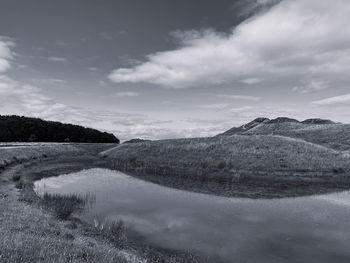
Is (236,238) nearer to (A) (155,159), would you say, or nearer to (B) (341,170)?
(B) (341,170)

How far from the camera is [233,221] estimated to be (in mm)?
20969

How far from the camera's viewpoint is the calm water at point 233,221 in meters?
15.8

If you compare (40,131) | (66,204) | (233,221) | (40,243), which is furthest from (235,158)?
(40,131)

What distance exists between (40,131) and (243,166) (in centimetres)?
10632

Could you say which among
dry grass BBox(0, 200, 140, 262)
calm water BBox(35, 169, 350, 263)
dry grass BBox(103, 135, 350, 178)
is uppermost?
dry grass BBox(103, 135, 350, 178)

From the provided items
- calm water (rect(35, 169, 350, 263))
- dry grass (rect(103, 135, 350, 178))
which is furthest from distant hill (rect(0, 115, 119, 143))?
calm water (rect(35, 169, 350, 263))

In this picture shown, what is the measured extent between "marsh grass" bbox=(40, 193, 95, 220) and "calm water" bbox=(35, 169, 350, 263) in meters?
0.96

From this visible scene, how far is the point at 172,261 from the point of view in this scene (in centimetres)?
1376

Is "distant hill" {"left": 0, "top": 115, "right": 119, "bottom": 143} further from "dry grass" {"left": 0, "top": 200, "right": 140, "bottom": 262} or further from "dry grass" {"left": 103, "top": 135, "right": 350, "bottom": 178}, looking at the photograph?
"dry grass" {"left": 0, "top": 200, "right": 140, "bottom": 262}

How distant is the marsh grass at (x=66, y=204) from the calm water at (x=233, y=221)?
961 mm

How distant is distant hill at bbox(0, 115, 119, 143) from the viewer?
124 meters

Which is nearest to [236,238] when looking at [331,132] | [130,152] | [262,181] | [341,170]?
[262,181]

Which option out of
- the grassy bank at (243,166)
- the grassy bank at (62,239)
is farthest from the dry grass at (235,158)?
the grassy bank at (62,239)

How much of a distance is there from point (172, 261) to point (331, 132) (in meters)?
107
